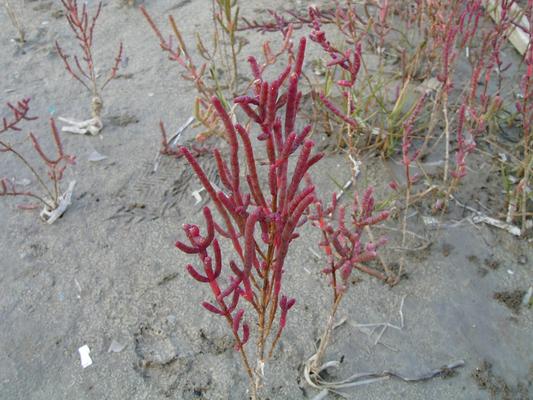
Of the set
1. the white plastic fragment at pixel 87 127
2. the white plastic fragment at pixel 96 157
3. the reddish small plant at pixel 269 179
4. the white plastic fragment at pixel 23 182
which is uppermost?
the reddish small plant at pixel 269 179

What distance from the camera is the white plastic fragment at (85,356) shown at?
182cm

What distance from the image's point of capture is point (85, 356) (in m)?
1.84

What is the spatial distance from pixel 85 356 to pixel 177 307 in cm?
38

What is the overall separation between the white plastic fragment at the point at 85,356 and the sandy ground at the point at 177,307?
2cm

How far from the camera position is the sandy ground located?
175 cm

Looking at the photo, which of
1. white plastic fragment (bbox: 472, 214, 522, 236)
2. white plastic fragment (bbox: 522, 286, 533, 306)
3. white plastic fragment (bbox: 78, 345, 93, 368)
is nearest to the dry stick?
white plastic fragment (bbox: 472, 214, 522, 236)

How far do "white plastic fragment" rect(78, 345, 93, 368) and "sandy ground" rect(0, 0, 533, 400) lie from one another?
0.06 feet

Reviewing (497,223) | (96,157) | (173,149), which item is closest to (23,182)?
(96,157)

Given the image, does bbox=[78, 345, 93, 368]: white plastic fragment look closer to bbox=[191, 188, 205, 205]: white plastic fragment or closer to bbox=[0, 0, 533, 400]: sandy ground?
bbox=[0, 0, 533, 400]: sandy ground

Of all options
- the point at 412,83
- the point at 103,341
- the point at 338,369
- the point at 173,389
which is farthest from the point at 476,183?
the point at 103,341

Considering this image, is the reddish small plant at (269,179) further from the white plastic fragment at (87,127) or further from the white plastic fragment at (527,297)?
the white plastic fragment at (87,127)

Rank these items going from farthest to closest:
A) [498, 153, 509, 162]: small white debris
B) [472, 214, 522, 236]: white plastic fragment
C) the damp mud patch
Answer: [498, 153, 509, 162]: small white debris
[472, 214, 522, 236]: white plastic fragment
the damp mud patch

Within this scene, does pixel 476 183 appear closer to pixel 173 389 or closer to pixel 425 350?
pixel 425 350

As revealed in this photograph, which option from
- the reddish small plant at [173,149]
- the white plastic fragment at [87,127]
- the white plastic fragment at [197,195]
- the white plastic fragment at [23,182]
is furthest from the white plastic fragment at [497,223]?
the white plastic fragment at [23,182]
